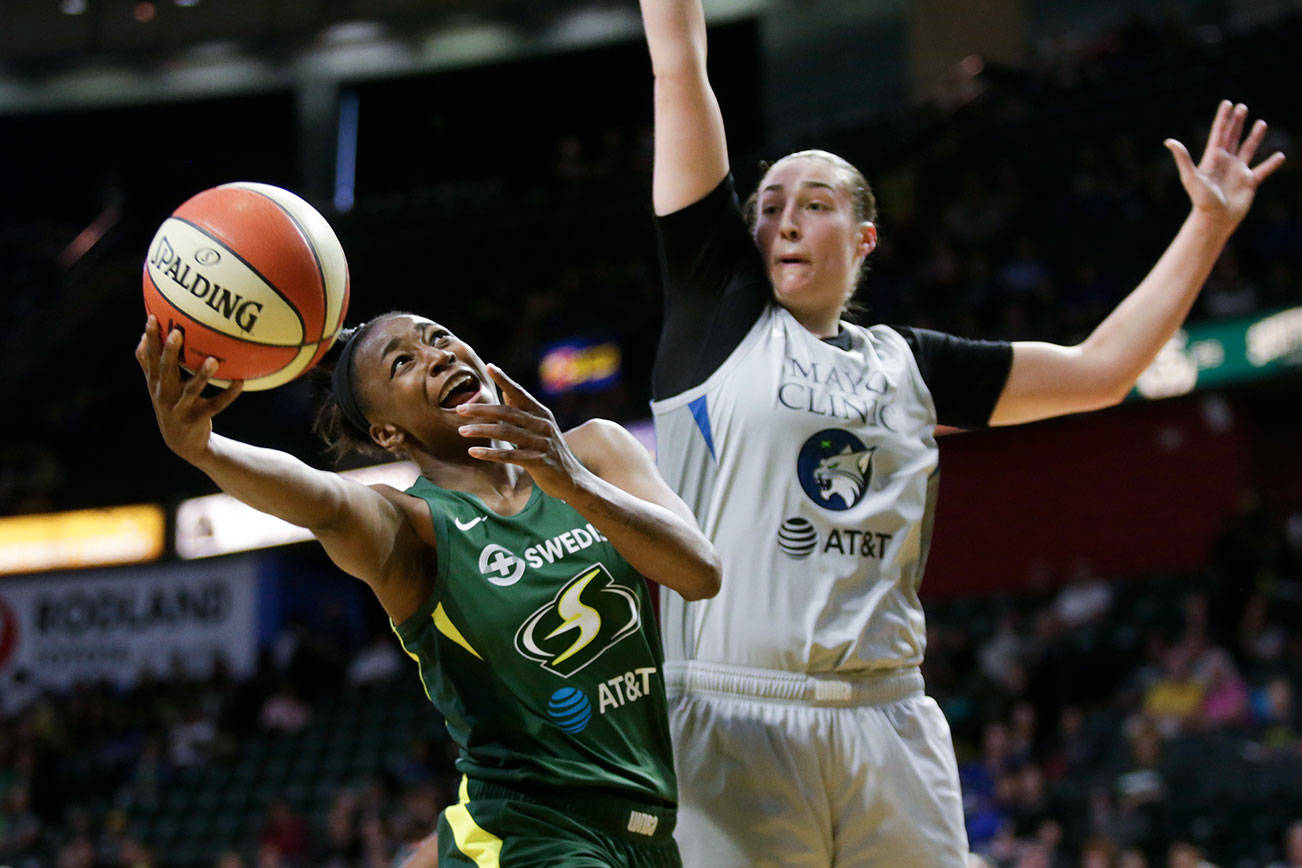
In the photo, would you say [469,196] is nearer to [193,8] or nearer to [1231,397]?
[193,8]

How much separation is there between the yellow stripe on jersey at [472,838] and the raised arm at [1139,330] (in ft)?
4.98

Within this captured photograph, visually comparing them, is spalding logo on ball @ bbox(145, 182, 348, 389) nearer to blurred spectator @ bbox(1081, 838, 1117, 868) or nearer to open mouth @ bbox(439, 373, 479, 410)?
open mouth @ bbox(439, 373, 479, 410)

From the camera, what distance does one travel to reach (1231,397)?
13.8m

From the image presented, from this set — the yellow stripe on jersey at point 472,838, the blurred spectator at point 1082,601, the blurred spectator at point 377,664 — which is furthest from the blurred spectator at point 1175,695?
the blurred spectator at point 377,664

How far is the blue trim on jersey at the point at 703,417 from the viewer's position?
2977mm

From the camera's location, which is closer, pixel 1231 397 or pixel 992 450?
pixel 1231 397

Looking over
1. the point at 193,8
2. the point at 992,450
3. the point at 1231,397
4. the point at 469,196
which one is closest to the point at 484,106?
the point at 469,196

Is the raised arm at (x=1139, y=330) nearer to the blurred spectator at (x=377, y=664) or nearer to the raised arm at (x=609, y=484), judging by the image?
the raised arm at (x=609, y=484)

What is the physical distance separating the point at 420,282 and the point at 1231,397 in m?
12.1

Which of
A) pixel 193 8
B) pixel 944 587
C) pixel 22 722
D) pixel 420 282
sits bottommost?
pixel 22 722

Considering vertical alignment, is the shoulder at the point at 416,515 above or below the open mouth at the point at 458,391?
below

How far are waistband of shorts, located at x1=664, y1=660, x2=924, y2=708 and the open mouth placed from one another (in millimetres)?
746

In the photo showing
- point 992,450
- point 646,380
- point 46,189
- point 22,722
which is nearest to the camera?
point 992,450

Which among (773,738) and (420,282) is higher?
(420,282)
